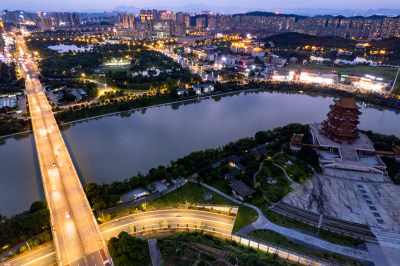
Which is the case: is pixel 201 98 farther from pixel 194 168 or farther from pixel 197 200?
pixel 197 200

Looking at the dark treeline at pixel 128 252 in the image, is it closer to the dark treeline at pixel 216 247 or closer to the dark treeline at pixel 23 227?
the dark treeline at pixel 216 247

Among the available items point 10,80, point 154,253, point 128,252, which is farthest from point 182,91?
point 10,80

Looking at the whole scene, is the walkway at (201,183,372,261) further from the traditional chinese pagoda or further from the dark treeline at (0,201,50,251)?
the traditional chinese pagoda

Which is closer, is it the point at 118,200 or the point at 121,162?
the point at 118,200

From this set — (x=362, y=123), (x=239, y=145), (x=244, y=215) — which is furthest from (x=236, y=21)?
(x=244, y=215)

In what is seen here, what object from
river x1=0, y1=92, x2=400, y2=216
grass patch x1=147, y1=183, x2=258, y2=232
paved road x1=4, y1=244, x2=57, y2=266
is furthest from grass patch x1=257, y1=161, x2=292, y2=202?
paved road x1=4, y1=244, x2=57, y2=266

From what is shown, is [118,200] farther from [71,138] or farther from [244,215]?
[71,138]
